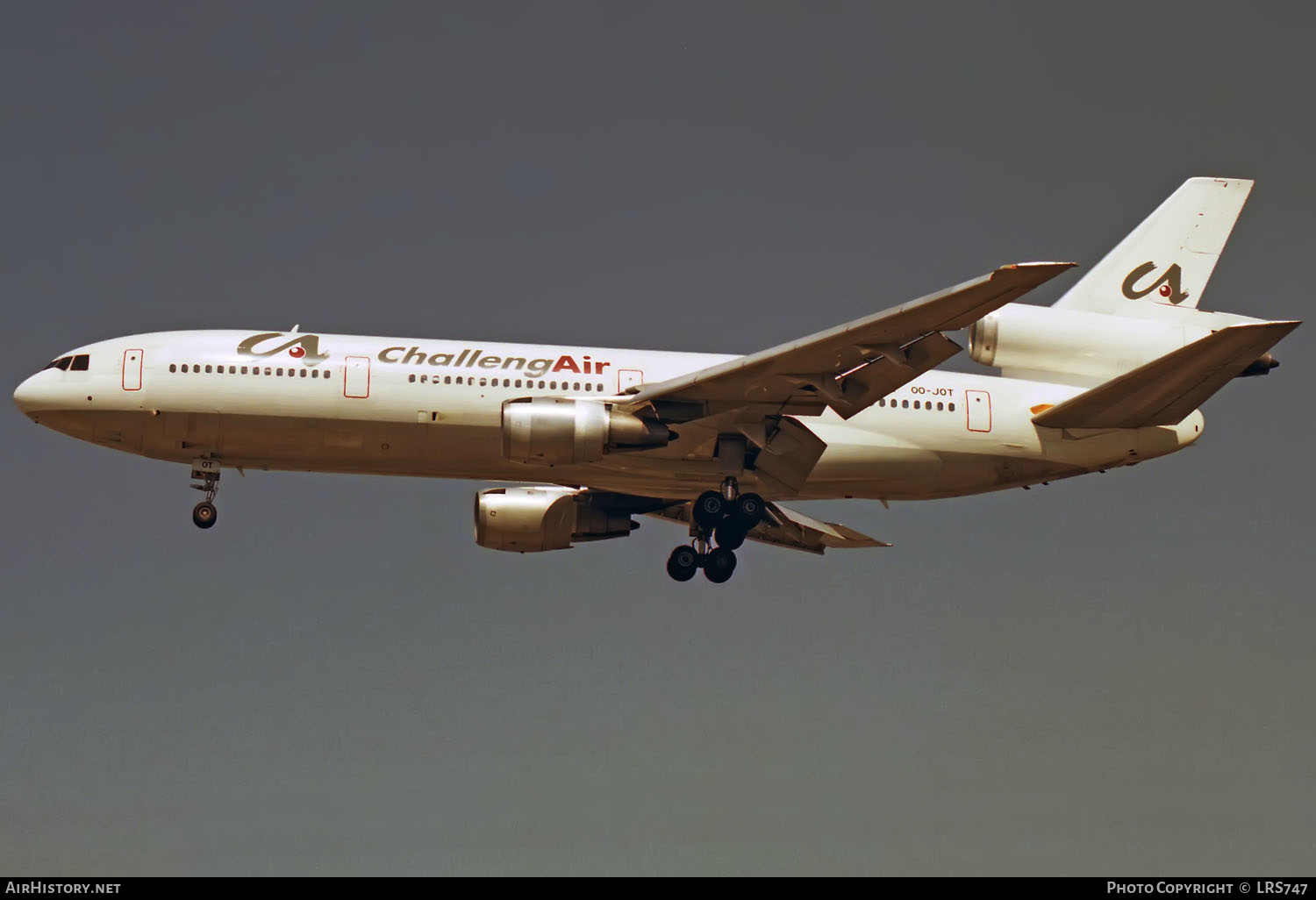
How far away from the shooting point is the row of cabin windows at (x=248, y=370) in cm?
3700

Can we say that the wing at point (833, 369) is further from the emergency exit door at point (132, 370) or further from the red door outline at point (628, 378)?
the emergency exit door at point (132, 370)

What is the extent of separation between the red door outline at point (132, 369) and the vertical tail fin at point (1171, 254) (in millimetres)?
20930

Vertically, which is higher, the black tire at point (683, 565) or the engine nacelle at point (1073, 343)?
the engine nacelle at point (1073, 343)

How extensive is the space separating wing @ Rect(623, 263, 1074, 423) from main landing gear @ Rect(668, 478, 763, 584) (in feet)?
7.48

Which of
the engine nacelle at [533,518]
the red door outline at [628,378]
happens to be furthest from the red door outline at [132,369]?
the red door outline at [628,378]

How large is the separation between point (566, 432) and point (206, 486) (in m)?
9.08

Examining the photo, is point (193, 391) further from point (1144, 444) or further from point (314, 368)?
point (1144, 444)

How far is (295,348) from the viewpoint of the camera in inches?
1474

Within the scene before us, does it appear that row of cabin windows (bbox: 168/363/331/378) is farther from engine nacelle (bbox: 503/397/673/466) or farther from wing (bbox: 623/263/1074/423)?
wing (bbox: 623/263/1074/423)

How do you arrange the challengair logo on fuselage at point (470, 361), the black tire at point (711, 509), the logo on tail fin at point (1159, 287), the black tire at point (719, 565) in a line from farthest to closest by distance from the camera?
1. the logo on tail fin at point (1159, 287)
2. the black tire at point (719, 565)
3. the black tire at point (711, 509)
4. the challengair logo on fuselage at point (470, 361)

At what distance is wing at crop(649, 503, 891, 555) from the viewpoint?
4344 centimetres

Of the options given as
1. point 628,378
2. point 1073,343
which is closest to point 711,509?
point 628,378

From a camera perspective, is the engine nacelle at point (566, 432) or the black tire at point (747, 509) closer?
the engine nacelle at point (566, 432)

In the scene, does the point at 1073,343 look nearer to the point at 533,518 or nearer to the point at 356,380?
the point at 533,518
